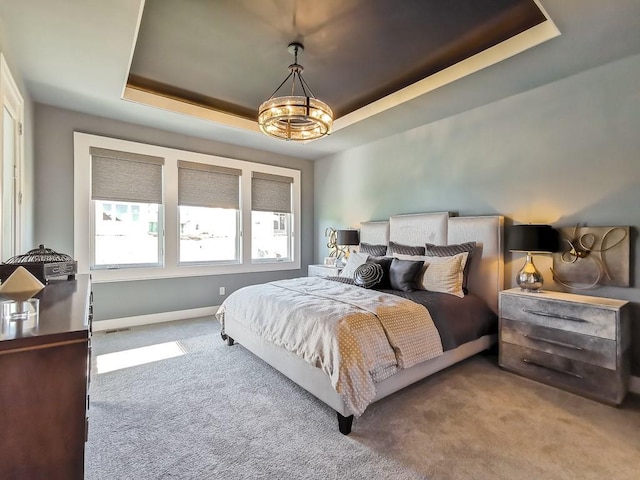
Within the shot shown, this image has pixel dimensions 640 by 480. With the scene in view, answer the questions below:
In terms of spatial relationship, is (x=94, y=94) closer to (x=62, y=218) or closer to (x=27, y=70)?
(x=27, y=70)

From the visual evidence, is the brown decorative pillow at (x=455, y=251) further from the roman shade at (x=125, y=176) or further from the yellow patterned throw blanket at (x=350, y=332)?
the roman shade at (x=125, y=176)

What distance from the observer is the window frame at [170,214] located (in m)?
3.72

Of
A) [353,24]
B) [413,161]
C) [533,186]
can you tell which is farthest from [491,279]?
[353,24]

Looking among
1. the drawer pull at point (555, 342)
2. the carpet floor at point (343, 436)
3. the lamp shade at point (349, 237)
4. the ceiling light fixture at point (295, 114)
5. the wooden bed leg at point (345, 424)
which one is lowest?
the carpet floor at point (343, 436)

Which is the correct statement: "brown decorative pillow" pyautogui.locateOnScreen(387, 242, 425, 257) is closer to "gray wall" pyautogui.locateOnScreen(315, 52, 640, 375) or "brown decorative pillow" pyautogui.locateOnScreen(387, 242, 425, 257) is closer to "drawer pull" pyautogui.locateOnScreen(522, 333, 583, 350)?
"gray wall" pyautogui.locateOnScreen(315, 52, 640, 375)

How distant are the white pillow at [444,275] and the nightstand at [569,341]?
0.41 meters

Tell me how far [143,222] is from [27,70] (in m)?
1.97

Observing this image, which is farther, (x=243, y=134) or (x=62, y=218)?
(x=243, y=134)

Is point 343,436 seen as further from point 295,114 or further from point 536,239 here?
point 295,114

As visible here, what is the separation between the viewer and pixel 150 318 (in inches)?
165

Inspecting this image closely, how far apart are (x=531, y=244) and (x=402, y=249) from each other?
1.42 meters

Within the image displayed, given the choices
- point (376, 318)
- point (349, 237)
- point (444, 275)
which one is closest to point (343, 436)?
point (376, 318)

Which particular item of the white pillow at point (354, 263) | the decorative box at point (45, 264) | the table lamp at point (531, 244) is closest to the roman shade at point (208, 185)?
the decorative box at point (45, 264)

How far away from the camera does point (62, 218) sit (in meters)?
3.64
